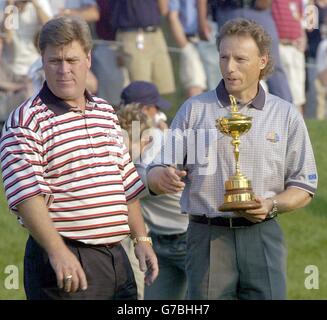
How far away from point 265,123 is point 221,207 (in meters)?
0.56

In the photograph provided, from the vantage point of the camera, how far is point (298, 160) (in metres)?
Result: 7.57

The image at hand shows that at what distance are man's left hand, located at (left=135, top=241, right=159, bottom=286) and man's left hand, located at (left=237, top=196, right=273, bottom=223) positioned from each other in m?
0.57

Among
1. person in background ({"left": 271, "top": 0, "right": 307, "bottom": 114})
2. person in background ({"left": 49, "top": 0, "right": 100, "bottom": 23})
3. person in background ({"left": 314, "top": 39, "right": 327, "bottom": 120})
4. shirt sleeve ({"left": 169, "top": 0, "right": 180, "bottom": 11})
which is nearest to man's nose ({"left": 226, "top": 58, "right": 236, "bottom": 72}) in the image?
person in background ({"left": 49, "top": 0, "right": 100, "bottom": 23})

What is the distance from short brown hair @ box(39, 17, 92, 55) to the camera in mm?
6684

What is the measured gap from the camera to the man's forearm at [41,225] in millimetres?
6480

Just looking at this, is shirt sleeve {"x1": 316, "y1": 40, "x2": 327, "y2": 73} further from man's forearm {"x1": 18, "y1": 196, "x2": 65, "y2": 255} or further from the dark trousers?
man's forearm {"x1": 18, "y1": 196, "x2": 65, "y2": 255}

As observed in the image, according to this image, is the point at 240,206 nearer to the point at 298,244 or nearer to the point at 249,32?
the point at 249,32

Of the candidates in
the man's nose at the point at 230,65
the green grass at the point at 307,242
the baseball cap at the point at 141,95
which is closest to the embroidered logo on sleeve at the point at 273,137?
the man's nose at the point at 230,65

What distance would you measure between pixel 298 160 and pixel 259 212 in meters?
0.49

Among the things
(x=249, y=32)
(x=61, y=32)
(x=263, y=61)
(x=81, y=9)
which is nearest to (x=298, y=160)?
(x=263, y=61)

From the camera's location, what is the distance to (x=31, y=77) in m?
12.4

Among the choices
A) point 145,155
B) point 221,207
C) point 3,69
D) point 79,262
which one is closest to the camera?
point 79,262

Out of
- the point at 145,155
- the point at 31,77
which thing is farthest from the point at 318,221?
the point at 145,155
